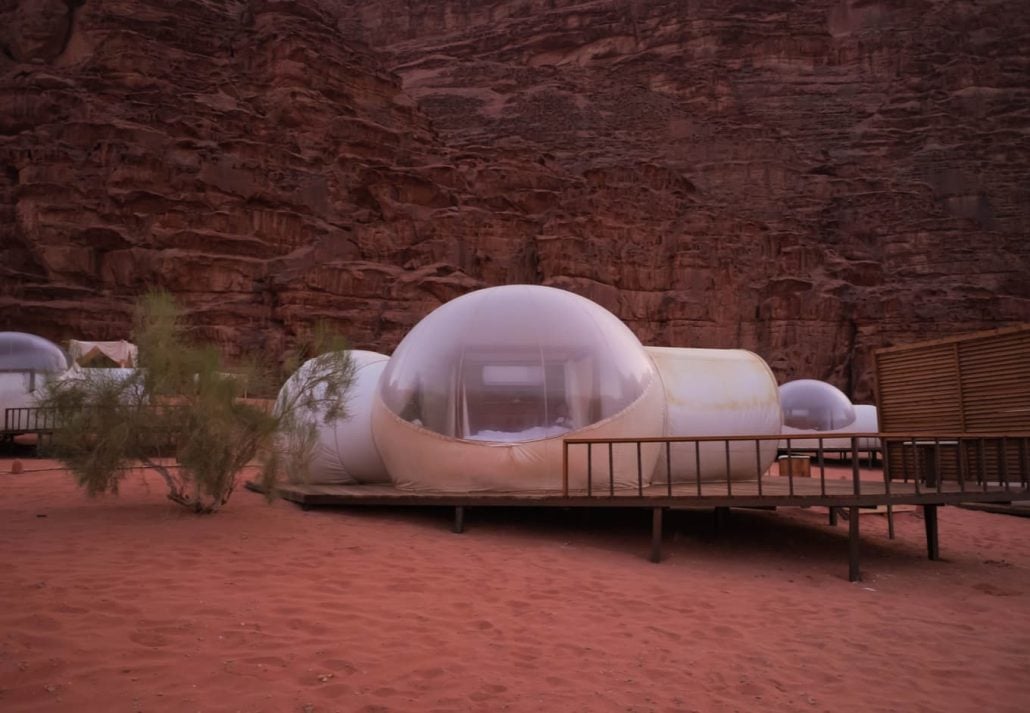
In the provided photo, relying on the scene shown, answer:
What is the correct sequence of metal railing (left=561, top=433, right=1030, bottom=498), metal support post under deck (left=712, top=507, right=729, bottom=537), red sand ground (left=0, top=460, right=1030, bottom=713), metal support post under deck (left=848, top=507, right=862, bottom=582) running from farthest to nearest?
metal support post under deck (left=712, top=507, right=729, bottom=537), metal railing (left=561, top=433, right=1030, bottom=498), metal support post under deck (left=848, top=507, right=862, bottom=582), red sand ground (left=0, top=460, right=1030, bottom=713)

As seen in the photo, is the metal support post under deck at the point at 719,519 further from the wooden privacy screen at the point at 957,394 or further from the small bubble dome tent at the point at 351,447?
the small bubble dome tent at the point at 351,447

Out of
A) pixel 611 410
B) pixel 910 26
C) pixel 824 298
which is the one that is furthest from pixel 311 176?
pixel 910 26

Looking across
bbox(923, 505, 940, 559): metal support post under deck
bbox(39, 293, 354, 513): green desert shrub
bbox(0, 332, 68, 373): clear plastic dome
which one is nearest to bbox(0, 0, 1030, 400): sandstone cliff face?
bbox(0, 332, 68, 373): clear plastic dome

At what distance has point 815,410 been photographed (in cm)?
2539

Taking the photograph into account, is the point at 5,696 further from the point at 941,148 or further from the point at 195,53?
the point at 941,148

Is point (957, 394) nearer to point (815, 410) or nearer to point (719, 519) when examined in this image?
point (719, 519)

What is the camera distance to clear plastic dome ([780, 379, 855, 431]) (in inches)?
992

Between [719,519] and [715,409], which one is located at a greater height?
[715,409]

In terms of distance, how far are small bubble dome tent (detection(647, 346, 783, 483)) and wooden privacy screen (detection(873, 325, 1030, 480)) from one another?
6.21 feet

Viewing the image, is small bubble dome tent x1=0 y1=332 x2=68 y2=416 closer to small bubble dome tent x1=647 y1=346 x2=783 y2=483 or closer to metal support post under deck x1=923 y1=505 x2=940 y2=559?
small bubble dome tent x1=647 y1=346 x2=783 y2=483

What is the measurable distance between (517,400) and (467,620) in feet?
13.7

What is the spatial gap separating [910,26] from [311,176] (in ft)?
212

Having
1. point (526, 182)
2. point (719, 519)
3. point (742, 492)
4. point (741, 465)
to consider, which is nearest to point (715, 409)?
point (741, 465)

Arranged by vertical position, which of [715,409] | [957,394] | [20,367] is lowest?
[715,409]
